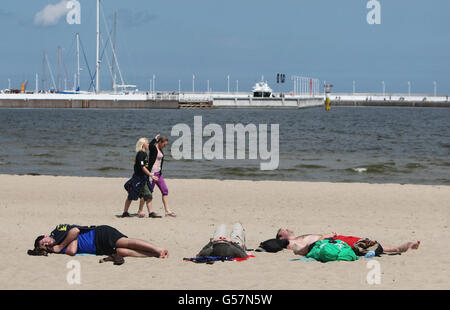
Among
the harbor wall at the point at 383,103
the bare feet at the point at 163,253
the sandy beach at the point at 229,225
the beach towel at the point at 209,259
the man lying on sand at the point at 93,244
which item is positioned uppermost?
the harbor wall at the point at 383,103

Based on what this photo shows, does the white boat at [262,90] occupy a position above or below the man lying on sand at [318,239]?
above

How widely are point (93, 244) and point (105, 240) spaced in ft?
0.71

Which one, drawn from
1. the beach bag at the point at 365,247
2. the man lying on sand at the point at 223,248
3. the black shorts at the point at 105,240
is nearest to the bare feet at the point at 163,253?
the man lying on sand at the point at 223,248

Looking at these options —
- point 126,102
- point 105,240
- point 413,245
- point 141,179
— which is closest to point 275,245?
point 413,245

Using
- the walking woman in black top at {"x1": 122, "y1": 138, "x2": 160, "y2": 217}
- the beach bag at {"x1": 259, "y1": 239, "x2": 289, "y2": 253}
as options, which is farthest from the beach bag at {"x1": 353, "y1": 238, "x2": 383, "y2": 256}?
the walking woman in black top at {"x1": 122, "y1": 138, "x2": 160, "y2": 217}

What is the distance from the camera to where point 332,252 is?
965 centimetres

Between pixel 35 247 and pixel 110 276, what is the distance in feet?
5.55

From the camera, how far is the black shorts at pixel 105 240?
991 centimetres

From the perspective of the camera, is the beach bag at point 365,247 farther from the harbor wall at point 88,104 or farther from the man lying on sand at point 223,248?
the harbor wall at point 88,104

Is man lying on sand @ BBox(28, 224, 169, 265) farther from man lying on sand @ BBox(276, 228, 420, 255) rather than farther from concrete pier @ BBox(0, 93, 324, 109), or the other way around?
concrete pier @ BBox(0, 93, 324, 109)

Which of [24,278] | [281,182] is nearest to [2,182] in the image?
[281,182]

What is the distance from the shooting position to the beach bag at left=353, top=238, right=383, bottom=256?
392 inches

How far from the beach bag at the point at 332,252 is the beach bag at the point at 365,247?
153 millimetres
